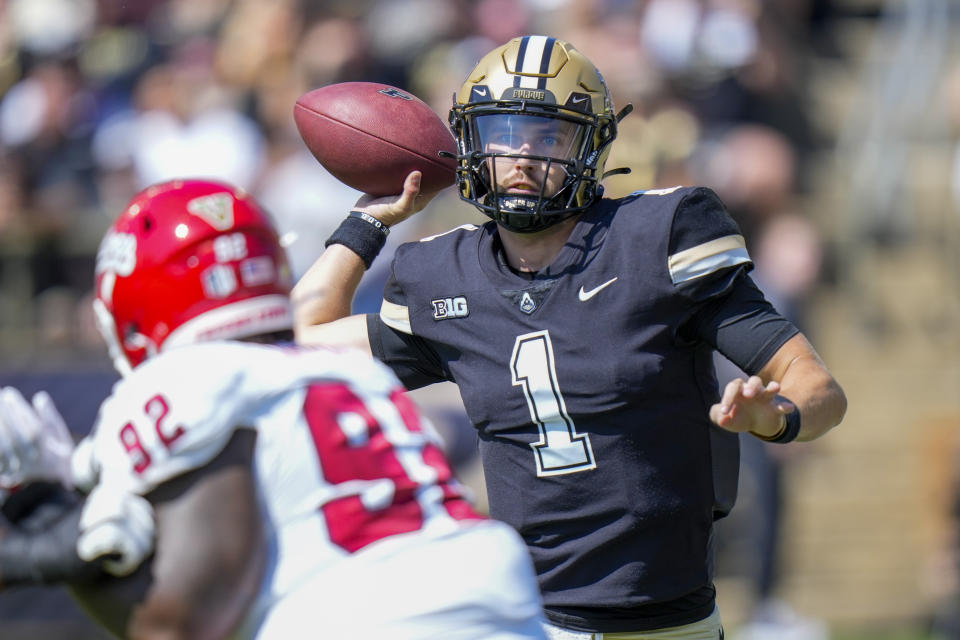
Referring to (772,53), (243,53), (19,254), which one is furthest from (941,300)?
(19,254)

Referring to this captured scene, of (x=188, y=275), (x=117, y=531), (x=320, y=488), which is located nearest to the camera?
(x=117, y=531)

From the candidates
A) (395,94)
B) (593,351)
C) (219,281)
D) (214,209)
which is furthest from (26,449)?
(395,94)

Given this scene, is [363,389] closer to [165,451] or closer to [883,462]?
[165,451]

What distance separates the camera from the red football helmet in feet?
8.23

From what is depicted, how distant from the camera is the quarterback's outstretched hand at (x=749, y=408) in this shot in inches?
106

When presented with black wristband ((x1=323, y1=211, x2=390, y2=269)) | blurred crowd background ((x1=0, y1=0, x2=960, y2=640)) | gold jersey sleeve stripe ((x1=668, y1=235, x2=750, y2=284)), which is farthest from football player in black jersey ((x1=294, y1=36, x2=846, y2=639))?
blurred crowd background ((x1=0, y1=0, x2=960, y2=640))

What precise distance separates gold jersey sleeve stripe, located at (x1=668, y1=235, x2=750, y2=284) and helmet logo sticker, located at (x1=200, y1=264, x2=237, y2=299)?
1014 mm

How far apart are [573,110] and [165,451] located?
4.79ft

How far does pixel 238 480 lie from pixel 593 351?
3.38ft

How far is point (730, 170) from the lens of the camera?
838 cm

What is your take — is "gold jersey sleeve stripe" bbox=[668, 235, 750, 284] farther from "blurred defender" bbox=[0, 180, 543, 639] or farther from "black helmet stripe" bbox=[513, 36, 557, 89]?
"blurred defender" bbox=[0, 180, 543, 639]

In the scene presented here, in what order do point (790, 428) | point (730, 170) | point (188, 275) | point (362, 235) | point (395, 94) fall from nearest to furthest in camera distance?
point (188, 275), point (790, 428), point (362, 235), point (395, 94), point (730, 170)

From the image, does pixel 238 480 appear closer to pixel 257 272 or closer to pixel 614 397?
pixel 257 272

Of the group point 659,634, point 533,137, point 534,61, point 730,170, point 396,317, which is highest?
point 534,61
